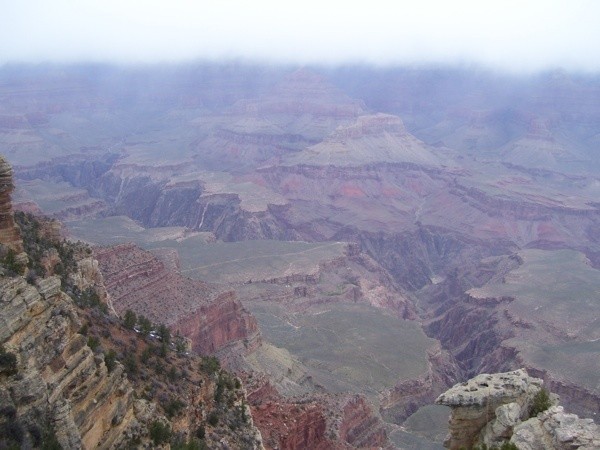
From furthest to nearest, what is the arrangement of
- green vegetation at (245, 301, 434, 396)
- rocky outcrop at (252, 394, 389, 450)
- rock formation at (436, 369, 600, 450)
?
green vegetation at (245, 301, 434, 396), rocky outcrop at (252, 394, 389, 450), rock formation at (436, 369, 600, 450)

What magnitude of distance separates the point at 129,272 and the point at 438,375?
3389cm

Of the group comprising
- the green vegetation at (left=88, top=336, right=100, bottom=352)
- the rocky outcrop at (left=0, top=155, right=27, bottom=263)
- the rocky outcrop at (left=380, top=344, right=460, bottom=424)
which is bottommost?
the rocky outcrop at (left=380, top=344, right=460, bottom=424)

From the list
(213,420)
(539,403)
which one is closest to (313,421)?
(213,420)

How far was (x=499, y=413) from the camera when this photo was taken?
22.1m

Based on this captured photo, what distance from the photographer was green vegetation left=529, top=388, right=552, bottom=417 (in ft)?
75.3

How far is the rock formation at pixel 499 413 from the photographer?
19891 millimetres

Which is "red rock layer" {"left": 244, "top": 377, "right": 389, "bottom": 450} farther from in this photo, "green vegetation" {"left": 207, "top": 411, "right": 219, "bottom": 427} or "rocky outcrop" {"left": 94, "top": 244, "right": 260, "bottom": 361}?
"rocky outcrop" {"left": 94, "top": 244, "right": 260, "bottom": 361}

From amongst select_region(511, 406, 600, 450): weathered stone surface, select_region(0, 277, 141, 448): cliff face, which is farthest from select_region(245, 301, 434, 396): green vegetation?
select_region(0, 277, 141, 448): cliff face

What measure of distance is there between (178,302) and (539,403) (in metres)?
39.9

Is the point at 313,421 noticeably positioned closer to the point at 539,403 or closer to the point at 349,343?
the point at 539,403

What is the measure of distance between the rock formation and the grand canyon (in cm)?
11

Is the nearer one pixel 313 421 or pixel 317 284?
pixel 313 421

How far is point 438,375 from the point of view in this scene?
7206 cm

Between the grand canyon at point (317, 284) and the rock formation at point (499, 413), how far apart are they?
111 mm
